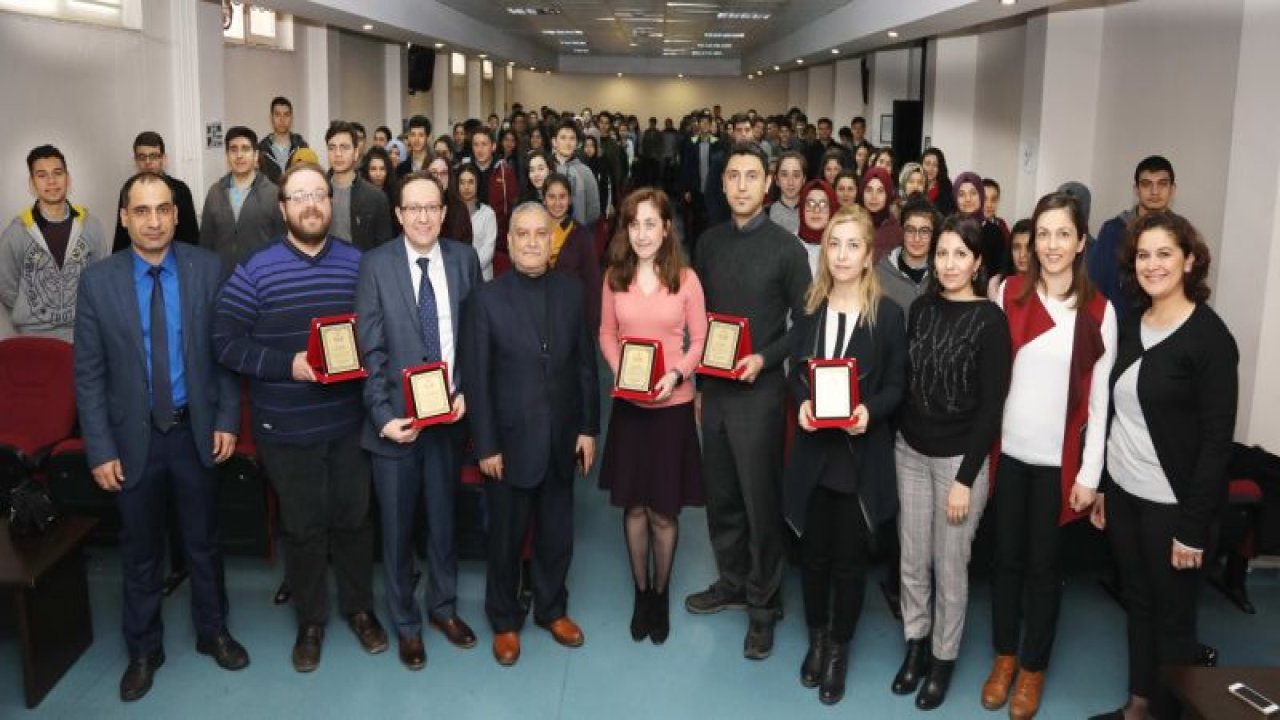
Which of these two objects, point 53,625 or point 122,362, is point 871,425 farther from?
point 53,625

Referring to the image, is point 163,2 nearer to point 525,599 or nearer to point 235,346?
point 235,346

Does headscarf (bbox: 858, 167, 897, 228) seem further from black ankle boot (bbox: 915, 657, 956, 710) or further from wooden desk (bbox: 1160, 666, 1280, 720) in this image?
wooden desk (bbox: 1160, 666, 1280, 720)

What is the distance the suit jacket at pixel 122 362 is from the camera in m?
3.44

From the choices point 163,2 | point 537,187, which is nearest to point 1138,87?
point 537,187

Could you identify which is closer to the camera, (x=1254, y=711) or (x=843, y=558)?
(x=1254, y=711)

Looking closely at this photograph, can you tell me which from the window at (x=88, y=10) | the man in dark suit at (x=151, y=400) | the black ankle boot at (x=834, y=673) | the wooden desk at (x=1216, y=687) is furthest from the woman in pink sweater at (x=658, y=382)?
the window at (x=88, y=10)

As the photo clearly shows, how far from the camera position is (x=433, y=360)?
369 cm

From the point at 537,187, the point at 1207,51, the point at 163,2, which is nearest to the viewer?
the point at 1207,51

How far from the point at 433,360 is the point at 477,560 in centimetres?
141

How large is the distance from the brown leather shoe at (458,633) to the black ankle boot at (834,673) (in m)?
1.31

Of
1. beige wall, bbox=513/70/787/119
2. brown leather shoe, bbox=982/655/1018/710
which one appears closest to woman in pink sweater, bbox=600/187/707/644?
brown leather shoe, bbox=982/655/1018/710

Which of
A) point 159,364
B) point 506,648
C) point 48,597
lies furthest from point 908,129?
point 48,597

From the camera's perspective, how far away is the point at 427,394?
11.5ft

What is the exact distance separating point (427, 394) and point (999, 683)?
7.17ft
